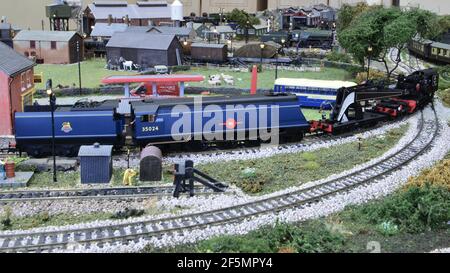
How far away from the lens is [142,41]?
185 ft

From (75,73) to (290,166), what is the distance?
3385 centimetres

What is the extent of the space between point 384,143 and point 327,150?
3.39 m

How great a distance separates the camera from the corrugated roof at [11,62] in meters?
29.4

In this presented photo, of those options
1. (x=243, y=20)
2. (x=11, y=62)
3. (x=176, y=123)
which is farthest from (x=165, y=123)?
(x=243, y=20)

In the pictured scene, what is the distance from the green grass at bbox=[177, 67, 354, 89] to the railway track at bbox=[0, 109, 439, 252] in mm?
24287

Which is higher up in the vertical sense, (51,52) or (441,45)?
(441,45)

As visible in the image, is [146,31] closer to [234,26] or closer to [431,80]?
[234,26]

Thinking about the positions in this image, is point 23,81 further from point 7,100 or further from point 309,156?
point 309,156

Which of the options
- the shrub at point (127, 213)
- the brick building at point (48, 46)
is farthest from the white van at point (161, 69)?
the shrub at point (127, 213)

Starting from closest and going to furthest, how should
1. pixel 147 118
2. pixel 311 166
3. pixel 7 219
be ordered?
pixel 7 219
pixel 311 166
pixel 147 118

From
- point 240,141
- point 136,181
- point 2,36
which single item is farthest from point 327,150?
point 2,36

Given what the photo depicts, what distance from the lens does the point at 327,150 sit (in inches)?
1085

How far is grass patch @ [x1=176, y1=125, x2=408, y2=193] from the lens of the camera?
2247 centimetres

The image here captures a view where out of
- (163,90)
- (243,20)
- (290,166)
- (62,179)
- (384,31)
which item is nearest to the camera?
(62,179)
